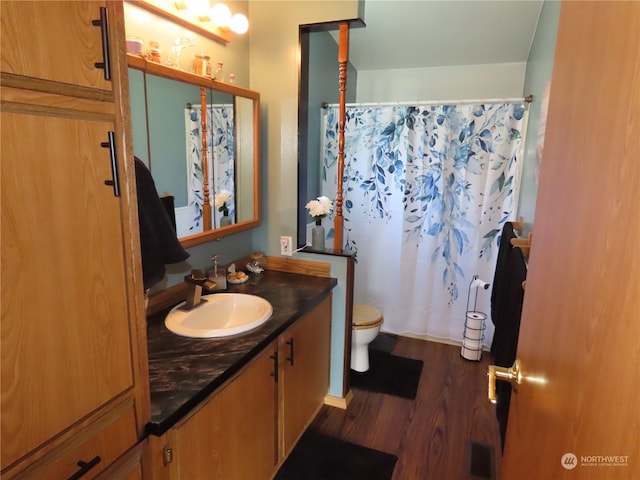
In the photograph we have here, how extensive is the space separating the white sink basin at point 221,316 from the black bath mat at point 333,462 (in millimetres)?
769

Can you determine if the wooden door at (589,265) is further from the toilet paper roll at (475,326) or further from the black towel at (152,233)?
the toilet paper roll at (475,326)

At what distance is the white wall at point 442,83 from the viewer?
11.3 ft

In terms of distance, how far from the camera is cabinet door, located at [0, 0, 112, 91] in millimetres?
609

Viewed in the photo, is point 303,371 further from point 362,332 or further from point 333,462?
point 362,332

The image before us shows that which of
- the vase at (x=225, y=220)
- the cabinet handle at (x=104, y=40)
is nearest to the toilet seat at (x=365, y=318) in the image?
the vase at (x=225, y=220)

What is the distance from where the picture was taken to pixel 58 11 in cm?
67

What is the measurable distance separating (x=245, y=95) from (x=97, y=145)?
58.0 inches

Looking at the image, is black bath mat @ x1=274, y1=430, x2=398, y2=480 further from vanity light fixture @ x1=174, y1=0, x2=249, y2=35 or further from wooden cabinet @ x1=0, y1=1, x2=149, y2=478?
vanity light fixture @ x1=174, y1=0, x2=249, y2=35

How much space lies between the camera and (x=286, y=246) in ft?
7.84

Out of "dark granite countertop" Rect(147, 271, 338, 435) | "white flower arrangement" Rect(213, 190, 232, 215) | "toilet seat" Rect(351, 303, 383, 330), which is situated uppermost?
"white flower arrangement" Rect(213, 190, 232, 215)

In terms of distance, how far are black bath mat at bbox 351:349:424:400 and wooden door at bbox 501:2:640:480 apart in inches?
69.2

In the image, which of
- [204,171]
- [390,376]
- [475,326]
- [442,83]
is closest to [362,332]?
[390,376]

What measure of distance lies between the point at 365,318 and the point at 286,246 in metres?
0.77

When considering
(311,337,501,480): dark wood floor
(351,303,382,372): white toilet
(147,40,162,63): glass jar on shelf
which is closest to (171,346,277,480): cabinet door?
(311,337,501,480): dark wood floor
